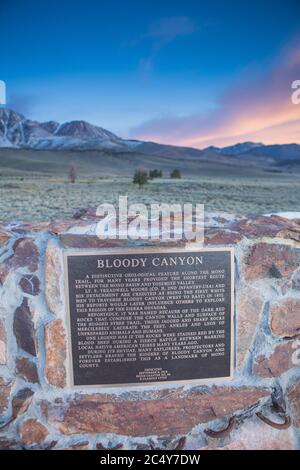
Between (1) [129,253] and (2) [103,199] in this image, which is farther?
(2) [103,199]

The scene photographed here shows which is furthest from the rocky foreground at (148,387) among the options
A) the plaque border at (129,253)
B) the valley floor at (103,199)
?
the valley floor at (103,199)

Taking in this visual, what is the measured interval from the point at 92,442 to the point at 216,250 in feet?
5.49

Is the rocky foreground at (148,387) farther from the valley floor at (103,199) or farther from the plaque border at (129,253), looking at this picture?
the valley floor at (103,199)

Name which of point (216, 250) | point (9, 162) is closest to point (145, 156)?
point (9, 162)

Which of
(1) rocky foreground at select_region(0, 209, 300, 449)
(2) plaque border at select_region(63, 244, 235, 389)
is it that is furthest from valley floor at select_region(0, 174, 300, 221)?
(2) plaque border at select_region(63, 244, 235, 389)

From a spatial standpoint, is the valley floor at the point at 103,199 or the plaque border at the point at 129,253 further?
the valley floor at the point at 103,199

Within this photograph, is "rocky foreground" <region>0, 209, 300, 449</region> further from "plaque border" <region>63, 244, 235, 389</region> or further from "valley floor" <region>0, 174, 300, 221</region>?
"valley floor" <region>0, 174, 300, 221</region>

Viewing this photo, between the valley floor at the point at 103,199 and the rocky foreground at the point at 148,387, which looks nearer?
the rocky foreground at the point at 148,387

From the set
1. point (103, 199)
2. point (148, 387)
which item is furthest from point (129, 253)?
point (103, 199)

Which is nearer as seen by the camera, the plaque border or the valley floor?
the plaque border

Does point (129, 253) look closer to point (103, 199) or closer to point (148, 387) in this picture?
point (148, 387)

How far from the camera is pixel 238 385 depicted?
2627 millimetres

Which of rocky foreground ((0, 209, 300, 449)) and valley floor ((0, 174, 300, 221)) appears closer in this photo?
rocky foreground ((0, 209, 300, 449))

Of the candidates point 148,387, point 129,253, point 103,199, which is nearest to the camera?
point 129,253
